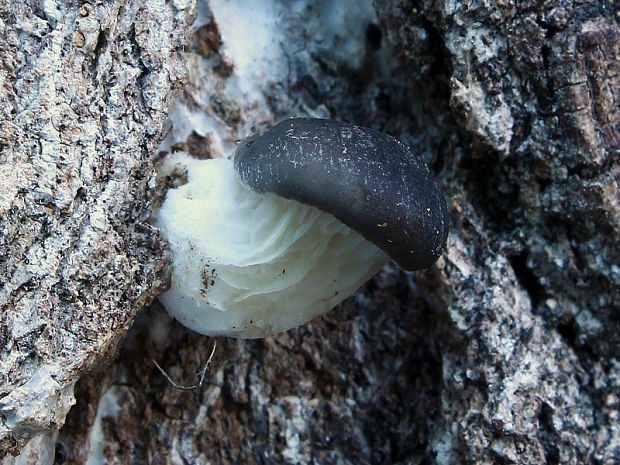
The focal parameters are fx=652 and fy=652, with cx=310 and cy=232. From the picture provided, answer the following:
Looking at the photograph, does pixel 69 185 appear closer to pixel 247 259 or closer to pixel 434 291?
pixel 247 259

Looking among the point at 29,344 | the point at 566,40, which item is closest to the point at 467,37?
the point at 566,40

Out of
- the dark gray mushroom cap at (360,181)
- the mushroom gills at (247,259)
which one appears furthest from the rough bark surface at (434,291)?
the dark gray mushroom cap at (360,181)

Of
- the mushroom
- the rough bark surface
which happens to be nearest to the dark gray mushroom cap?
the mushroom

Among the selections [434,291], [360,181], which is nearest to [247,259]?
[360,181]

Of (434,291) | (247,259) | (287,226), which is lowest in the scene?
(247,259)

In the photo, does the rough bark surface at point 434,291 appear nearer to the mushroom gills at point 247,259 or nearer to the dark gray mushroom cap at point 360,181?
the mushroom gills at point 247,259

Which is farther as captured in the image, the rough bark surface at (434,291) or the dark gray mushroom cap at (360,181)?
the rough bark surface at (434,291)

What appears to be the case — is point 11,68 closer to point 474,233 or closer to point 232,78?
point 232,78

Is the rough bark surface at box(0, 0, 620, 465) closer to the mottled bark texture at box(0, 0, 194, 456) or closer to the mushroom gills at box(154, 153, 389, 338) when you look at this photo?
the mottled bark texture at box(0, 0, 194, 456)
